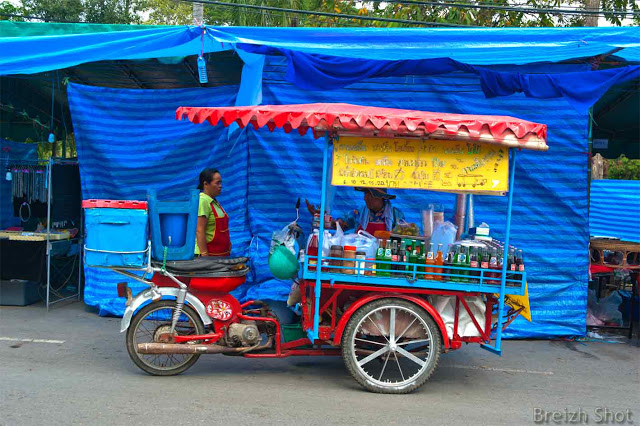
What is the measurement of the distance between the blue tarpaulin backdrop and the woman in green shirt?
1.46 metres

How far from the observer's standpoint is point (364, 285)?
4.88 metres

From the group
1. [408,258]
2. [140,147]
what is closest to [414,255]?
[408,258]

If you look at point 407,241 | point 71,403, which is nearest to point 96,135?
point 71,403

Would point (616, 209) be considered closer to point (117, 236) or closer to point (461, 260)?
point (461, 260)

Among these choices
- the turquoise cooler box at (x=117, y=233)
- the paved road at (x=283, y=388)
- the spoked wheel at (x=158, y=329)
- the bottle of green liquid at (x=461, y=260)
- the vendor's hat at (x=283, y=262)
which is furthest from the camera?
the vendor's hat at (x=283, y=262)

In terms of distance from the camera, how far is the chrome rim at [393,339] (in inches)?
187

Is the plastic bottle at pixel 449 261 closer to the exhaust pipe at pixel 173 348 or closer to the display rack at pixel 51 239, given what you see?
the exhaust pipe at pixel 173 348

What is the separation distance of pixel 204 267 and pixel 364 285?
133 centimetres

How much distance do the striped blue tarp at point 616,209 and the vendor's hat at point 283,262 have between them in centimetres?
638

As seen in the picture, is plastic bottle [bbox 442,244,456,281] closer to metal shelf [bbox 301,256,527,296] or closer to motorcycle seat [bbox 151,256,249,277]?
metal shelf [bbox 301,256,527,296]

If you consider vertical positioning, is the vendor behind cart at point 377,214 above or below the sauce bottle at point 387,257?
above

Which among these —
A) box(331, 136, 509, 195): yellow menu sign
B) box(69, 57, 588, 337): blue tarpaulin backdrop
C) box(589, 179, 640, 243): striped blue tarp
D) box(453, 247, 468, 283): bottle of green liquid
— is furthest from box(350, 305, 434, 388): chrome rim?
box(589, 179, 640, 243): striped blue tarp

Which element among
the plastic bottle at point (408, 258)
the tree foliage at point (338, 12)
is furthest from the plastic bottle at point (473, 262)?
the tree foliage at point (338, 12)

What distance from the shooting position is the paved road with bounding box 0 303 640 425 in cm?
419
